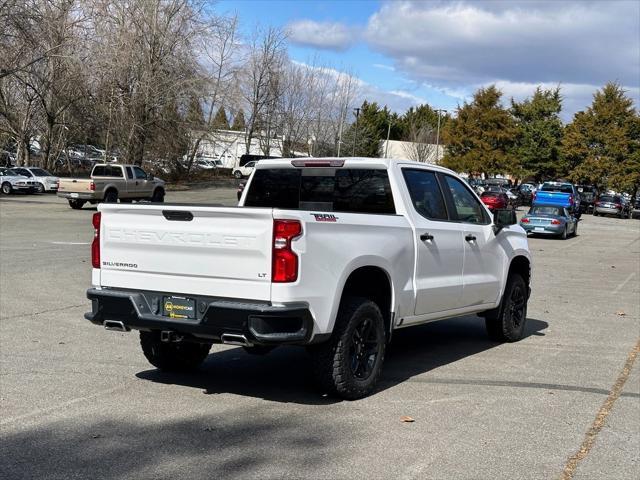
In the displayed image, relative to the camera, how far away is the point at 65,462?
4.75m

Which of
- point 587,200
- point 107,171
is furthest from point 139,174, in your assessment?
point 587,200

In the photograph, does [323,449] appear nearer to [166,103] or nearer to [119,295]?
[119,295]

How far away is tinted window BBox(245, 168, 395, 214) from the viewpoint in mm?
7160

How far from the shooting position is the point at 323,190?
7.41m

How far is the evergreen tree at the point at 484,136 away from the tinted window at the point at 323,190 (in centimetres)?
6539

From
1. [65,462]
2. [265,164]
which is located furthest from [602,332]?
[65,462]

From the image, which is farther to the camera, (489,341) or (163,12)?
(163,12)

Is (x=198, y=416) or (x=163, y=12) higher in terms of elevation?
(x=163, y=12)

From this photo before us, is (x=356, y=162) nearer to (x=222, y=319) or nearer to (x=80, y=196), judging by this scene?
(x=222, y=319)

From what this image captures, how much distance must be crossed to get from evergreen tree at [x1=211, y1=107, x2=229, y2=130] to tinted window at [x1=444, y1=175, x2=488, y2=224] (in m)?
45.9

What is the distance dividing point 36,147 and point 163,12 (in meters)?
17.3

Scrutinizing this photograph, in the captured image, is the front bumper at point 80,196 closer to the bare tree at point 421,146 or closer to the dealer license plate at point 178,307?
the dealer license plate at point 178,307

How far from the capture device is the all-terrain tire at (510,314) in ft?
29.0

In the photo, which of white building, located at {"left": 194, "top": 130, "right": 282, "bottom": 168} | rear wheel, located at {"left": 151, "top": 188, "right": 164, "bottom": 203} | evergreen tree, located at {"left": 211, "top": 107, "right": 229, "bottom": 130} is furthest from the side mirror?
white building, located at {"left": 194, "top": 130, "right": 282, "bottom": 168}
